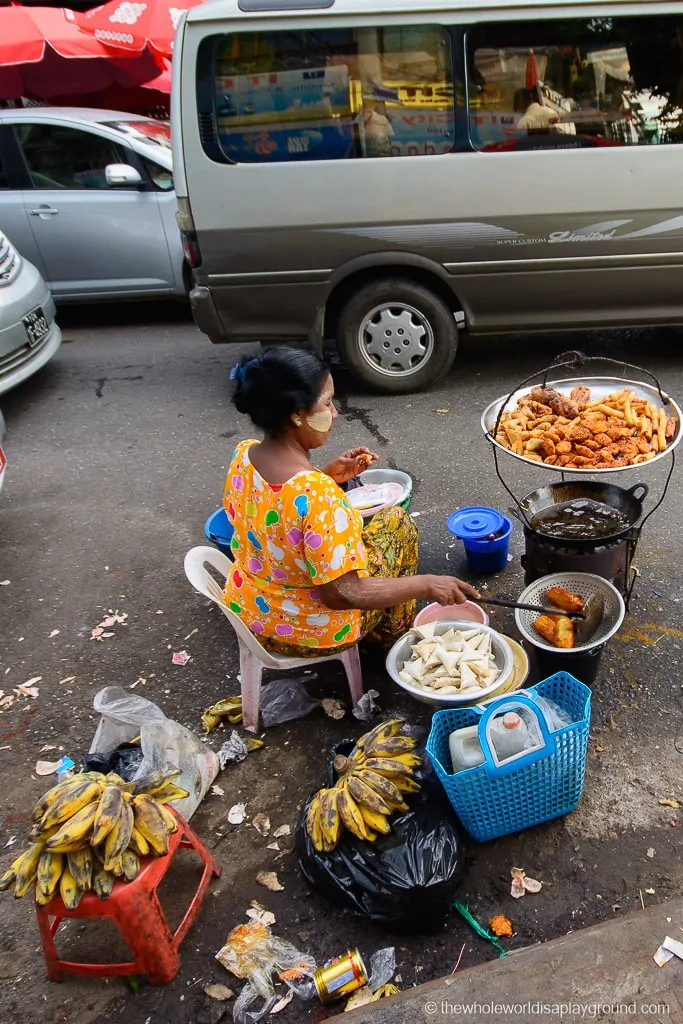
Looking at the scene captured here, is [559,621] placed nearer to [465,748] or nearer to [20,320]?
[465,748]

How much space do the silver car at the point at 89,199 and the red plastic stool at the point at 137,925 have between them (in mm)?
6635

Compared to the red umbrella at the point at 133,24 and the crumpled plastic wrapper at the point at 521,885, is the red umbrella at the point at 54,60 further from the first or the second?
the crumpled plastic wrapper at the point at 521,885

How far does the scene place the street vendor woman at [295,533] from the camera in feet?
7.62

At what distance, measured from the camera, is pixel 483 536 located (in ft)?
12.0

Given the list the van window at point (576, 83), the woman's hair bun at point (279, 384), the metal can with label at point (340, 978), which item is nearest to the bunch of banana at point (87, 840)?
the metal can with label at point (340, 978)

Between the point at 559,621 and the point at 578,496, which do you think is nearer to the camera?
the point at 559,621

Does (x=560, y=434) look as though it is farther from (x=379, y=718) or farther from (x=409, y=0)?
(x=409, y=0)

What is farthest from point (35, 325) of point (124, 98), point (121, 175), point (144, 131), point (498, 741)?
point (124, 98)

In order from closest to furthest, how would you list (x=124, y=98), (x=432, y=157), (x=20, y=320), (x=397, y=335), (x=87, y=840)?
(x=87, y=840), (x=432, y=157), (x=397, y=335), (x=20, y=320), (x=124, y=98)

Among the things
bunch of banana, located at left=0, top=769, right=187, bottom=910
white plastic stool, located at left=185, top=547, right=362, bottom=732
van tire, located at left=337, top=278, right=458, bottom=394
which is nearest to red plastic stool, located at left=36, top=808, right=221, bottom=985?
bunch of banana, located at left=0, top=769, right=187, bottom=910

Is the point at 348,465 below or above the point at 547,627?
above

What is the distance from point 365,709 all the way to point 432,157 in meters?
3.89

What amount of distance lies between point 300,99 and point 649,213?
8.43 ft

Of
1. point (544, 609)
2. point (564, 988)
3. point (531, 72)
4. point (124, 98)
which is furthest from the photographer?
point (124, 98)
